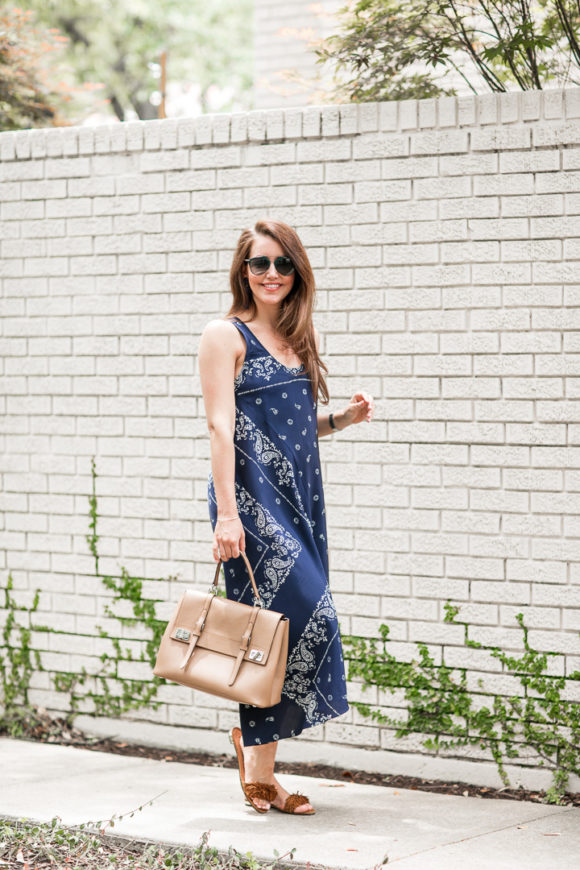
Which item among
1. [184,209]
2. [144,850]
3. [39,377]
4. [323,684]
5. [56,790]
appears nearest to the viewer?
[144,850]

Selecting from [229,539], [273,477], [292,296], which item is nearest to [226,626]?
[229,539]

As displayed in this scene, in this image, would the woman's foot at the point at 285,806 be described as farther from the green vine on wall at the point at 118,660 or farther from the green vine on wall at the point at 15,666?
the green vine on wall at the point at 15,666

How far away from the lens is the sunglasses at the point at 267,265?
11.9 ft

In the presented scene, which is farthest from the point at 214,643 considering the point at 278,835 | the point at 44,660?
the point at 44,660

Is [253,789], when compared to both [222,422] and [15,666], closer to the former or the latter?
[222,422]

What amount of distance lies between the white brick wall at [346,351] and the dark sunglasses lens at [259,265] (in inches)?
36.9

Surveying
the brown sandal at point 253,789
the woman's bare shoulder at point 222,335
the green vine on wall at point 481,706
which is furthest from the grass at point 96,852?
the woman's bare shoulder at point 222,335

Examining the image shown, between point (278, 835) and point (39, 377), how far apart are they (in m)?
2.58

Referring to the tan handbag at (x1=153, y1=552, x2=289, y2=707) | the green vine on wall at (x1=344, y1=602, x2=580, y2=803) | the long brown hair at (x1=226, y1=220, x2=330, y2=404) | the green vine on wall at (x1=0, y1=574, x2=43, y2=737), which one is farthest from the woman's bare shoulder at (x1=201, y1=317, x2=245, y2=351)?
the green vine on wall at (x1=0, y1=574, x2=43, y2=737)

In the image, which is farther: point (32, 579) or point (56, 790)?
point (32, 579)

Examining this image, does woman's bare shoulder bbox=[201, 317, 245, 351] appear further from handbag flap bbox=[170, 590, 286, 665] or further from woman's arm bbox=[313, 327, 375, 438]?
handbag flap bbox=[170, 590, 286, 665]

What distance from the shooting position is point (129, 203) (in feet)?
16.1

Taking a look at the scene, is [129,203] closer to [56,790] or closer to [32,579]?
[32,579]

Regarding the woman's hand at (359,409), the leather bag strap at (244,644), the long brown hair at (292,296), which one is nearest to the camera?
the leather bag strap at (244,644)
